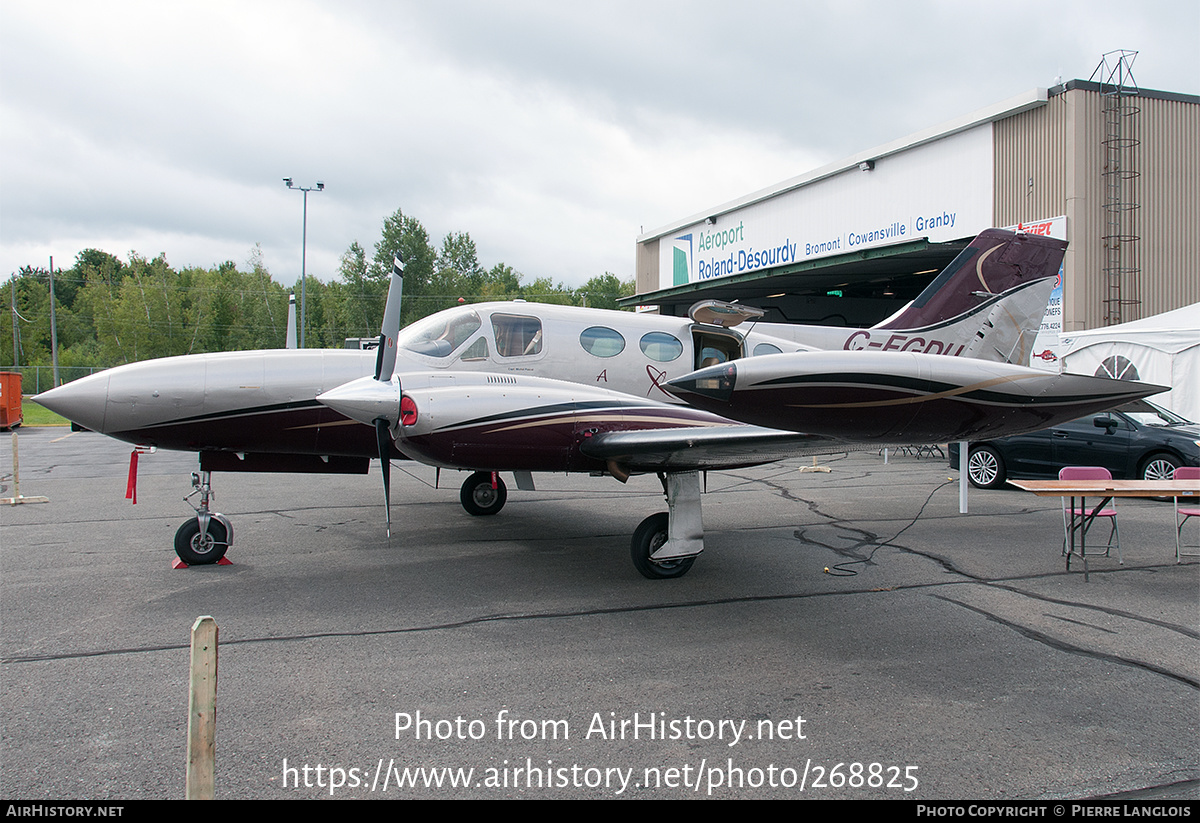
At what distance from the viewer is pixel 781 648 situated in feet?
16.7

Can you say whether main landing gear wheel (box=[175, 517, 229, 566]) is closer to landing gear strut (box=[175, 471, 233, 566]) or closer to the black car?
landing gear strut (box=[175, 471, 233, 566])

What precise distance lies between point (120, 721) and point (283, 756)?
1.07 metres

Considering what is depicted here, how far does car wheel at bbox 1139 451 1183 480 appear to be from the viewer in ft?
39.1

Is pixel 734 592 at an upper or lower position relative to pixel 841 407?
lower

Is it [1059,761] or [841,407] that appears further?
[841,407]

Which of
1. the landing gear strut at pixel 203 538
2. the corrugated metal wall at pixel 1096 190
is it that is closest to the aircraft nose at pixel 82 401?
the landing gear strut at pixel 203 538

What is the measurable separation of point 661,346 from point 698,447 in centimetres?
252

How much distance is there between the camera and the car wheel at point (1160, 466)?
1192 centimetres

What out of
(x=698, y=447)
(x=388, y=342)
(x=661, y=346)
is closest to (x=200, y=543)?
(x=388, y=342)

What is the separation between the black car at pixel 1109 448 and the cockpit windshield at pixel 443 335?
890cm

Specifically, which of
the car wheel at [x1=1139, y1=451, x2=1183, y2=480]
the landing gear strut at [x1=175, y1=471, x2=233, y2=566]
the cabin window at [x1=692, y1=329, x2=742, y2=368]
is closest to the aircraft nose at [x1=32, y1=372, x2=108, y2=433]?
the landing gear strut at [x1=175, y1=471, x2=233, y2=566]

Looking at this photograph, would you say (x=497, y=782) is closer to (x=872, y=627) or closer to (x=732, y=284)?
(x=872, y=627)

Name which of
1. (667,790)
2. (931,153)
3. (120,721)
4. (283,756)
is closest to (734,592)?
(667,790)

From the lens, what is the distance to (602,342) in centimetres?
814
